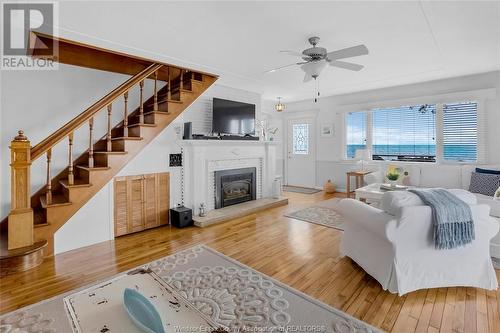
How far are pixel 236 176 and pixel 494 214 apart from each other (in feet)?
12.7

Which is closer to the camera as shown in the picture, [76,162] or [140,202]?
[76,162]

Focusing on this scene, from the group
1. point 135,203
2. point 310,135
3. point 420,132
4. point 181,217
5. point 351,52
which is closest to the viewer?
point 351,52

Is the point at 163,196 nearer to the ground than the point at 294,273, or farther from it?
farther from it

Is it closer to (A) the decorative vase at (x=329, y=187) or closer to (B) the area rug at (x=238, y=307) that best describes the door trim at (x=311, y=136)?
(A) the decorative vase at (x=329, y=187)

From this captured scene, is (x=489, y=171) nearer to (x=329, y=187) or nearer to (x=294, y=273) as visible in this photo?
(x=329, y=187)

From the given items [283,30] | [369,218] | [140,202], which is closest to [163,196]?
[140,202]

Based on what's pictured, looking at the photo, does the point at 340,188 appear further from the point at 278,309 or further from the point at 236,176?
the point at 278,309

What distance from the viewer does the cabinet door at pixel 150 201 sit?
4023mm

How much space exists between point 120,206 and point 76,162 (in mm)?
891

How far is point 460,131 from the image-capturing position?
199 inches

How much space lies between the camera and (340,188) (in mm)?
6828

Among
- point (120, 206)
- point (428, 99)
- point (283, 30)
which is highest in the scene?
point (283, 30)

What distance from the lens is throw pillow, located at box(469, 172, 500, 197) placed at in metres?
3.97

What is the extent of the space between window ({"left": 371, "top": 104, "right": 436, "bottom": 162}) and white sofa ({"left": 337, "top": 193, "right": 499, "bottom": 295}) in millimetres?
3831
